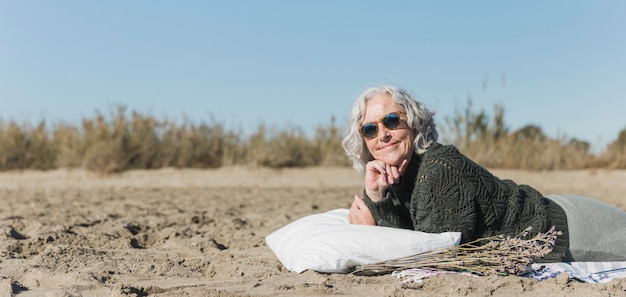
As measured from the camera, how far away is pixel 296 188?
10.8 meters

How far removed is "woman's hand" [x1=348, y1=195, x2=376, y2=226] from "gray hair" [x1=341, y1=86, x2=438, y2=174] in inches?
9.3

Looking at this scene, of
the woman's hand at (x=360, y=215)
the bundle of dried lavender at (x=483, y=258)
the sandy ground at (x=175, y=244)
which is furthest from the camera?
the woman's hand at (x=360, y=215)

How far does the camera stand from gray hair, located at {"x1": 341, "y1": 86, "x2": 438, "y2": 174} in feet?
11.5

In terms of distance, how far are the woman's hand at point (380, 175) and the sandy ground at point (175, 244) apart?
1.66 feet

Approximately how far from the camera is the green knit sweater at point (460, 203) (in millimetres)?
3312

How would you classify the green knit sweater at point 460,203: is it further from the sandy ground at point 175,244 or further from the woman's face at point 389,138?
the sandy ground at point 175,244

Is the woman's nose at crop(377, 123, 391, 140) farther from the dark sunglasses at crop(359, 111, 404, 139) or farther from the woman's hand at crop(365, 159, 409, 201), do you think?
the woman's hand at crop(365, 159, 409, 201)

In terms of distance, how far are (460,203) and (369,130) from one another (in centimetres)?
67

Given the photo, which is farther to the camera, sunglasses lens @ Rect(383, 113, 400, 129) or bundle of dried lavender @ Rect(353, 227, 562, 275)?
sunglasses lens @ Rect(383, 113, 400, 129)

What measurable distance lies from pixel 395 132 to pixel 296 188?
24.2ft

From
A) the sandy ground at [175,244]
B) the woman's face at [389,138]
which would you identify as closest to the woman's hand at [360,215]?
the woman's face at [389,138]

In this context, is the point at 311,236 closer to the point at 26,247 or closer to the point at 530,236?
the point at 530,236

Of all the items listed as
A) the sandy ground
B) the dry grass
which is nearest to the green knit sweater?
the sandy ground

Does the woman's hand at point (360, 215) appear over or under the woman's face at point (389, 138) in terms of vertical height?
under
